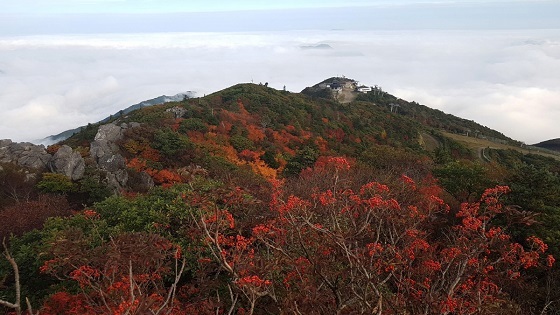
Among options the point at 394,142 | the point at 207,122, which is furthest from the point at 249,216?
the point at 394,142

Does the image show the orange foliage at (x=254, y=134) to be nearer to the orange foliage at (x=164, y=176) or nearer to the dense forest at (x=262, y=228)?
the dense forest at (x=262, y=228)

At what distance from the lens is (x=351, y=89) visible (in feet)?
372

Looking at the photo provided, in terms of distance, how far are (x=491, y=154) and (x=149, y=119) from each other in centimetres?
5336

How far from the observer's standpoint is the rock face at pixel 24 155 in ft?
90.5

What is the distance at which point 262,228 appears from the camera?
11.4m

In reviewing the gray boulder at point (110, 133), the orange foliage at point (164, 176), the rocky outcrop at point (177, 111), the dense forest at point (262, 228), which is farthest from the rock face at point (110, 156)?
the rocky outcrop at point (177, 111)

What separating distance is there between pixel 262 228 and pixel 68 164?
2174 cm

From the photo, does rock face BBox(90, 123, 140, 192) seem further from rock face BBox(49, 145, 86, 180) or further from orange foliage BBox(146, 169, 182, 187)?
orange foliage BBox(146, 169, 182, 187)

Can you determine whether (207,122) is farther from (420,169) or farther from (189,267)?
(189,267)

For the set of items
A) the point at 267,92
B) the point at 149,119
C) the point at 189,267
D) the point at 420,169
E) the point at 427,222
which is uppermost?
the point at 267,92

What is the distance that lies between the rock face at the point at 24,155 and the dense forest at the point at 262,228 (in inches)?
47.9

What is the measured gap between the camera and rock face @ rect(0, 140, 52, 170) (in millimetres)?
27594

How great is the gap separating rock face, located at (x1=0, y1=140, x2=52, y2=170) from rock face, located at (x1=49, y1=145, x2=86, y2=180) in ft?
3.18

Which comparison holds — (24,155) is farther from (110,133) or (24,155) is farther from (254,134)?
(254,134)
